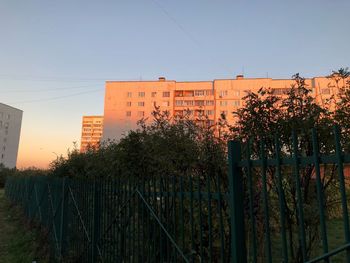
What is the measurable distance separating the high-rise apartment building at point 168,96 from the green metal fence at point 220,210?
56.2m

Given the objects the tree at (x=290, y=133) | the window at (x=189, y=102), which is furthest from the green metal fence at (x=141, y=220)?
the window at (x=189, y=102)

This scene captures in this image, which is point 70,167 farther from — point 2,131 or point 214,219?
point 2,131

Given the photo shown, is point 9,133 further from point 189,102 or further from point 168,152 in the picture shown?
point 168,152

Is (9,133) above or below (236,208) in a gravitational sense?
above

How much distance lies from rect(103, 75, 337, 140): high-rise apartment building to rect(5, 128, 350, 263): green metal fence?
5621 cm

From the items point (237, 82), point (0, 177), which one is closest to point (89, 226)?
point (0, 177)

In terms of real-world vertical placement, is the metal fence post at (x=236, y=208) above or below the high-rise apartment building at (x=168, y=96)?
below

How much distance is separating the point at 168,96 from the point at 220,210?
65.4 metres

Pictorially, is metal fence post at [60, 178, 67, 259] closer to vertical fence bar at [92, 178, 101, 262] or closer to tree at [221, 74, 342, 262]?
vertical fence bar at [92, 178, 101, 262]

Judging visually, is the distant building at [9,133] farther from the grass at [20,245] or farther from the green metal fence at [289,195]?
the green metal fence at [289,195]

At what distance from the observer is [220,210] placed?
247 centimetres

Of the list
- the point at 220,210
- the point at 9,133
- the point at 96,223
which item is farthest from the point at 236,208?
the point at 9,133

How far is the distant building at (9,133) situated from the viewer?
82.9 m

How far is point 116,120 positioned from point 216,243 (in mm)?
65694
